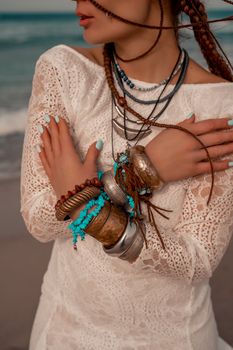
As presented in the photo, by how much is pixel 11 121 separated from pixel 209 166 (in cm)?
430

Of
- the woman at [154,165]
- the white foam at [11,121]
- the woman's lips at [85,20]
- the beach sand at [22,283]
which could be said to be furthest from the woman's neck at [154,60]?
the white foam at [11,121]

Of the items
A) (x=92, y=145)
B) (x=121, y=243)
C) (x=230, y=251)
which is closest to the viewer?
(x=121, y=243)

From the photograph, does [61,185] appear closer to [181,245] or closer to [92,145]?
[92,145]

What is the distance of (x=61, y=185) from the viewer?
130 centimetres

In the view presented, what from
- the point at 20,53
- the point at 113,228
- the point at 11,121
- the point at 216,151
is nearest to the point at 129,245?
the point at 113,228

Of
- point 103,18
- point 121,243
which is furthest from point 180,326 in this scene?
point 103,18

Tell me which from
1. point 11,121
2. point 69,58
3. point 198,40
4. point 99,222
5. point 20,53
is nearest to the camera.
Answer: point 99,222

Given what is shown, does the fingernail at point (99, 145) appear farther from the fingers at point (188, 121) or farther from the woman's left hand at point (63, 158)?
the fingers at point (188, 121)

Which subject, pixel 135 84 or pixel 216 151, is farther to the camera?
pixel 135 84

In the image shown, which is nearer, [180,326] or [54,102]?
[54,102]

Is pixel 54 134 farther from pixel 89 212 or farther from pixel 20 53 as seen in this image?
pixel 20 53

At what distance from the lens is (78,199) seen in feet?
4.06

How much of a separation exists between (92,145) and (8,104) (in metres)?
4.89

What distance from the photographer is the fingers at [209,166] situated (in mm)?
1297
